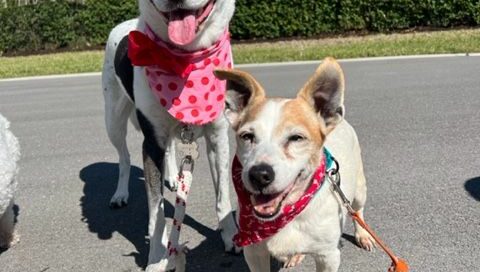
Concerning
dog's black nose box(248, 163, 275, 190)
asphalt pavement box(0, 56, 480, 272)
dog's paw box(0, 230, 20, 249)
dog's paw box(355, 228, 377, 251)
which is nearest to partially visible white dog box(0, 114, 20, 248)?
dog's paw box(0, 230, 20, 249)

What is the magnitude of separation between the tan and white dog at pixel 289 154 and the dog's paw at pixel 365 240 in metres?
0.93

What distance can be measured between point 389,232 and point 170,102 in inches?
75.2

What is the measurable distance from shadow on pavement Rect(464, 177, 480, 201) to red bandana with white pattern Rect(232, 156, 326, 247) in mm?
2248

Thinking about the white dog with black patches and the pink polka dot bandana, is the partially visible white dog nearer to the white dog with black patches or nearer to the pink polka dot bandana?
the white dog with black patches

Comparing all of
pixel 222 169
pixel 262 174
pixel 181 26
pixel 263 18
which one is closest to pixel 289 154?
pixel 262 174

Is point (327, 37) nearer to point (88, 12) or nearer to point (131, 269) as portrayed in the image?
point (88, 12)

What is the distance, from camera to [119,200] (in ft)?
16.8

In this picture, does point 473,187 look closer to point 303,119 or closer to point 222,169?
point 222,169

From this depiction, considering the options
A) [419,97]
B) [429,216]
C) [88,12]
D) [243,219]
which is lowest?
[88,12]

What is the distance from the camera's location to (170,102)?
358 centimetres

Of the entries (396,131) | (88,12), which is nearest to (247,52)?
(88,12)

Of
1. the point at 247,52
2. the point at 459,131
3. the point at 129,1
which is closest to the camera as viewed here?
the point at 459,131

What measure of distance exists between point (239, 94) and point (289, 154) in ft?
1.84

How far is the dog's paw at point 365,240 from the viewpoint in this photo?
3963 mm
